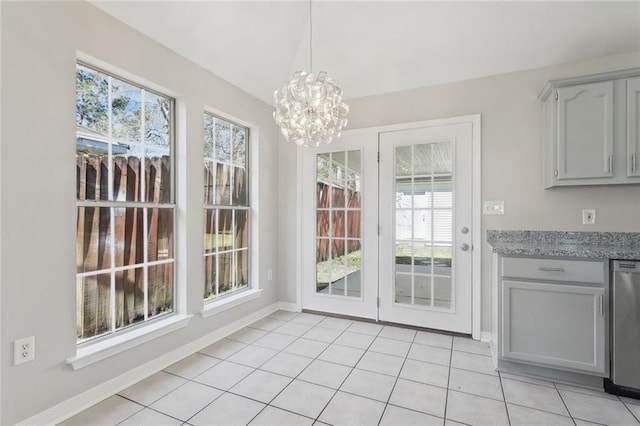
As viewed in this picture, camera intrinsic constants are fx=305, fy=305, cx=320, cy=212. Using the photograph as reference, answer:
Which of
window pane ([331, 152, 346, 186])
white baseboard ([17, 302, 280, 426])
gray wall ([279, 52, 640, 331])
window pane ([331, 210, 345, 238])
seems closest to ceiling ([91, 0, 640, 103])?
gray wall ([279, 52, 640, 331])

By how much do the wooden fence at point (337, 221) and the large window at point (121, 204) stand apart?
1625 millimetres

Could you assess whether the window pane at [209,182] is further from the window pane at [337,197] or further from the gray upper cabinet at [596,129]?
the gray upper cabinet at [596,129]

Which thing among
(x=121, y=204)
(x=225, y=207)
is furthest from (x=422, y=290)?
(x=121, y=204)

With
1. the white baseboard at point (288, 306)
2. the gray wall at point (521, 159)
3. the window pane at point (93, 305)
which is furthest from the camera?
the white baseboard at point (288, 306)

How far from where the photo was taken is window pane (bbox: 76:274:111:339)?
1940mm

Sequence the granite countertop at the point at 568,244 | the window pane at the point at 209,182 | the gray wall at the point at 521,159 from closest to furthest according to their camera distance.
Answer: the granite countertop at the point at 568,244 → the gray wall at the point at 521,159 → the window pane at the point at 209,182

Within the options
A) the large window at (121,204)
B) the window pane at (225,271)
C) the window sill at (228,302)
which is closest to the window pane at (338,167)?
the window pane at (225,271)

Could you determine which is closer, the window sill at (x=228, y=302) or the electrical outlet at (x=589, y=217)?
the electrical outlet at (x=589, y=217)

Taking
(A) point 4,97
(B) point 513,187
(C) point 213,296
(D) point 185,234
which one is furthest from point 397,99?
(A) point 4,97

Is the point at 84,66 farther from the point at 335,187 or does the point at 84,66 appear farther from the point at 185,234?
the point at 335,187

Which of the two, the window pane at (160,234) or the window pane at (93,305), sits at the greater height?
the window pane at (160,234)

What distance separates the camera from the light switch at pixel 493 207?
284 cm

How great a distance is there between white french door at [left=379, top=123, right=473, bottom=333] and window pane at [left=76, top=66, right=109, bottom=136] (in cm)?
246

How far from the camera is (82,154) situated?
1954 mm
